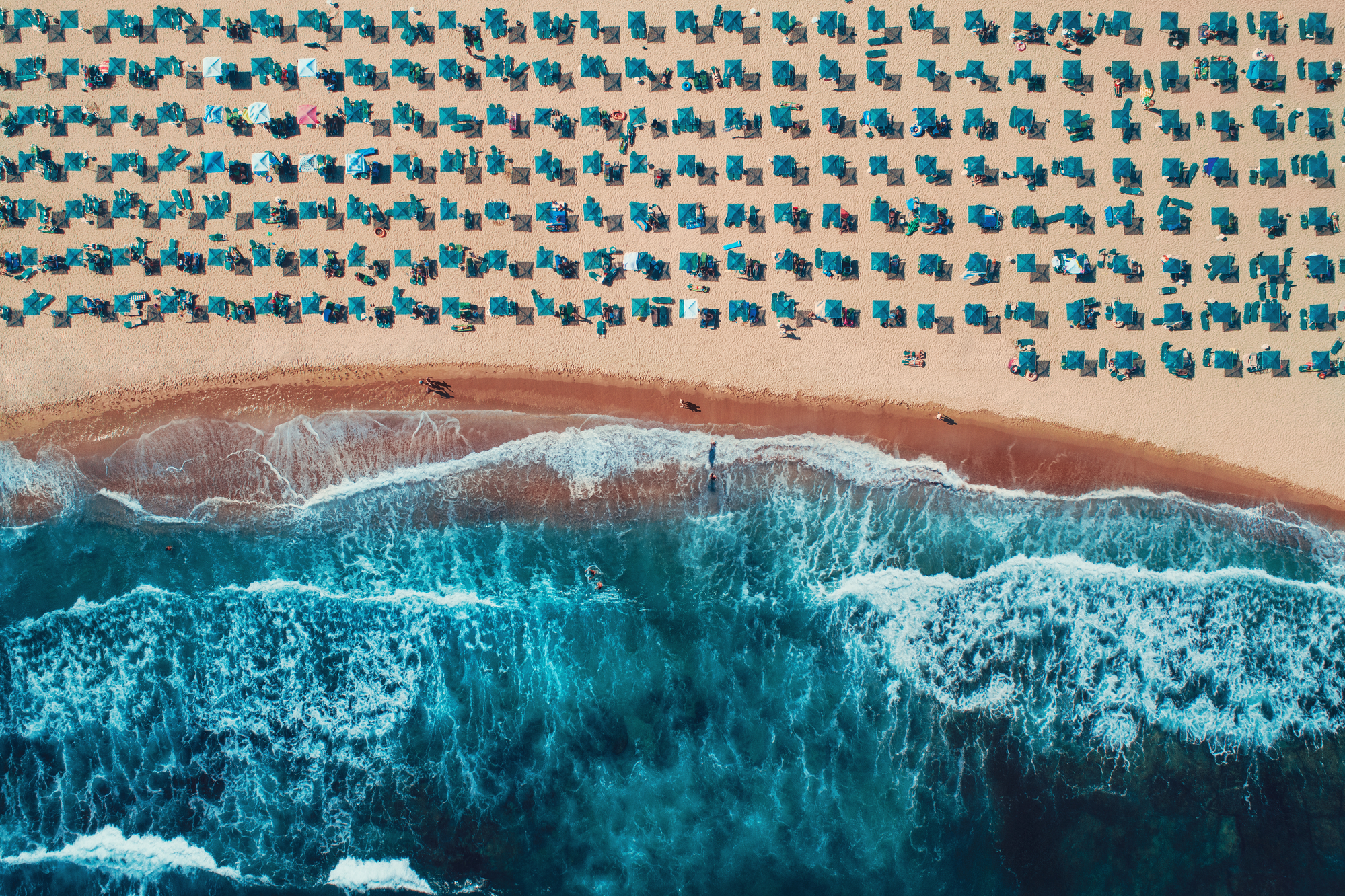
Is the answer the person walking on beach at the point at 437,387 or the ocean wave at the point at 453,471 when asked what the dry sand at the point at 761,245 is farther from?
the ocean wave at the point at 453,471

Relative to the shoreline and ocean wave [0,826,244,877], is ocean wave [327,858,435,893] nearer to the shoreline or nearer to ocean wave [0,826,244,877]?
ocean wave [0,826,244,877]

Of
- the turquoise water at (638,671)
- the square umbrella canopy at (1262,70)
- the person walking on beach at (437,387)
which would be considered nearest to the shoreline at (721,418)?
the person walking on beach at (437,387)

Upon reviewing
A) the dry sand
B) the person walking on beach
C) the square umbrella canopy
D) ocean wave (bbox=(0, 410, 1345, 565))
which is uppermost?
the square umbrella canopy

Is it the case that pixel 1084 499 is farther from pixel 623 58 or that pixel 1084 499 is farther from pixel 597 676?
pixel 623 58

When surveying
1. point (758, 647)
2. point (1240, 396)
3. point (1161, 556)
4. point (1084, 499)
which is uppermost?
point (1240, 396)

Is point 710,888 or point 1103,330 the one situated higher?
point 1103,330

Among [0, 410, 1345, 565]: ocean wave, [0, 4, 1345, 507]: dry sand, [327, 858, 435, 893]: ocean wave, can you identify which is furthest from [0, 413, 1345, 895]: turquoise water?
[0, 4, 1345, 507]: dry sand

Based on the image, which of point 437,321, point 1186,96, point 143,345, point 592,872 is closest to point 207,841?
point 592,872
